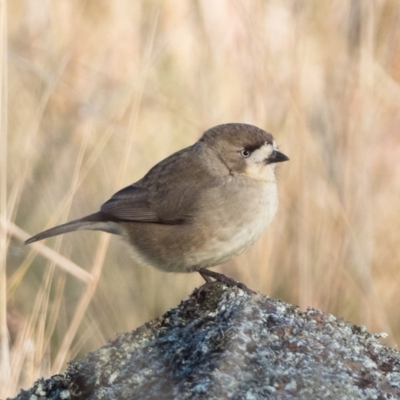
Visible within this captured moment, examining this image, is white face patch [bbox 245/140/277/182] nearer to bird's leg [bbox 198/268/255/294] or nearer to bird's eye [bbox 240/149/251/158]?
bird's eye [bbox 240/149/251/158]

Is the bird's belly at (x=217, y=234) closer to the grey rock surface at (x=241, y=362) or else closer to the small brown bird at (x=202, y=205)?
the small brown bird at (x=202, y=205)

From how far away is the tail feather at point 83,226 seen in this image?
12.3 feet

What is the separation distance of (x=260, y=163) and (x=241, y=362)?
1.79 meters

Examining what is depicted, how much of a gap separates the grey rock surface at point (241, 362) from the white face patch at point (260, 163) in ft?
4.25

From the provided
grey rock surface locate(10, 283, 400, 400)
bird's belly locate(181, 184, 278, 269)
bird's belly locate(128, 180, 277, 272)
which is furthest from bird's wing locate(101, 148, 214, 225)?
grey rock surface locate(10, 283, 400, 400)

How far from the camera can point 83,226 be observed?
12.6 ft

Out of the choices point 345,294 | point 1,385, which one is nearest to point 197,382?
point 1,385

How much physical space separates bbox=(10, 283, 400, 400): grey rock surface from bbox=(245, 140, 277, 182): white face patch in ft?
4.25

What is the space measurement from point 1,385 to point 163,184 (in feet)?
3.91

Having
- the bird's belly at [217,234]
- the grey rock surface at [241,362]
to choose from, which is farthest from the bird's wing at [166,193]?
the grey rock surface at [241,362]

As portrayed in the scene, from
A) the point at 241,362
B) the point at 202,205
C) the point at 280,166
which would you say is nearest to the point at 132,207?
the point at 202,205

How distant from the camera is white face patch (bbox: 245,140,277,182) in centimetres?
373

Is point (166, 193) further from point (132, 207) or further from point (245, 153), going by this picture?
point (245, 153)

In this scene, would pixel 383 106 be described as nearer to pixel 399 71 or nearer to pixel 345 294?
pixel 399 71
